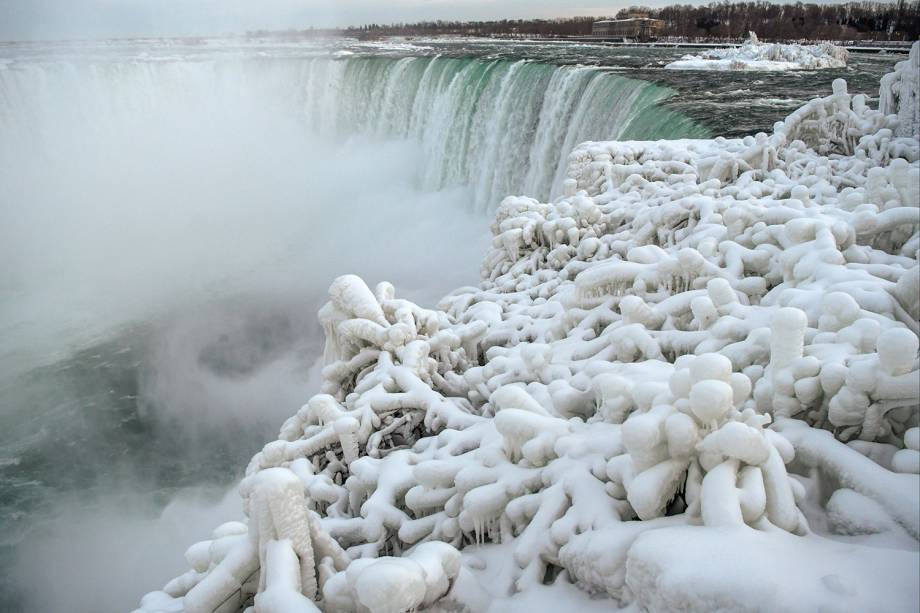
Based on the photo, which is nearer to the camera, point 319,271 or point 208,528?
point 208,528

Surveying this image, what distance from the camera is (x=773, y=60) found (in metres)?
25.3

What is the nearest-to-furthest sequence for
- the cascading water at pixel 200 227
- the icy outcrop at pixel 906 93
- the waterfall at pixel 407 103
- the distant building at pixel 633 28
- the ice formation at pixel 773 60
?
1. the icy outcrop at pixel 906 93
2. the cascading water at pixel 200 227
3. the waterfall at pixel 407 103
4. the ice formation at pixel 773 60
5. the distant building at pixel 633 28

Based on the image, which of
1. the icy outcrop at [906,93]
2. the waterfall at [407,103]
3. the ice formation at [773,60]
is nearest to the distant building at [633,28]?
the ice formation at [773,60]

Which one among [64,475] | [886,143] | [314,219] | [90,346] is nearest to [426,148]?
[314,219]

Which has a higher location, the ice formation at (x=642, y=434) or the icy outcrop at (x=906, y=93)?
the icy outcrop at (x=906, y=93)

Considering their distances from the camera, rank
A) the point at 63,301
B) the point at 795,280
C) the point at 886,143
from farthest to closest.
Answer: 1. the point at 63,301
2. the point at 886,143
3. the point at 795,280

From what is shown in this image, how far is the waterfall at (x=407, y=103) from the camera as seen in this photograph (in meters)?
15.7

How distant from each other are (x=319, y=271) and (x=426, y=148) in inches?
252

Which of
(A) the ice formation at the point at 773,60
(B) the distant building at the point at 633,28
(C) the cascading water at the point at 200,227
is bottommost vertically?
(C) the cascading water at the point at 200,227

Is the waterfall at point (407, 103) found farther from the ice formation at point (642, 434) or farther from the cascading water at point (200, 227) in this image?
the ice formation at point (642, 434)

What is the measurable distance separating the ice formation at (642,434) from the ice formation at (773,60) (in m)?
19.0

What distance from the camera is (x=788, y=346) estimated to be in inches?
118

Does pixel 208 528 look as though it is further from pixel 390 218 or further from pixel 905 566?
pixel 390 218

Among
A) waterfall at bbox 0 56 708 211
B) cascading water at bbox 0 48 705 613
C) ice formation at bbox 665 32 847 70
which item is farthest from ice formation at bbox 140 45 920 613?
ice formation at bbox 665 32 847 70
